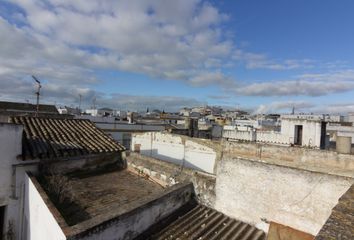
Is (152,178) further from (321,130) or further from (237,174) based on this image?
(321,130)

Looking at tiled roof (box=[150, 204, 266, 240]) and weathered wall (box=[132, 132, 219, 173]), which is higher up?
weathered wall (box=[132, 132, 219, 173])

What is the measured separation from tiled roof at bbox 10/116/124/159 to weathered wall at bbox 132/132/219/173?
6.17 m

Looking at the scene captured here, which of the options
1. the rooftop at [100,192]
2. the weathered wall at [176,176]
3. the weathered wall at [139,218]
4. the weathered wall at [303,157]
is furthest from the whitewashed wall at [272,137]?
the weathered wall at [139,218]

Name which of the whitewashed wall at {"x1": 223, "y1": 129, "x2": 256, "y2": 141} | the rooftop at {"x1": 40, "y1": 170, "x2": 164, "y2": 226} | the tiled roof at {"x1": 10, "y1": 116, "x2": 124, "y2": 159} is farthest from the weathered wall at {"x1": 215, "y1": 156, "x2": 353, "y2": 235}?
the whitewashed wall at {"x1": 223, "y1": 129, "x2": 256, "y2": 141}

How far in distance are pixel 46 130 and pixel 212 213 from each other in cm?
792

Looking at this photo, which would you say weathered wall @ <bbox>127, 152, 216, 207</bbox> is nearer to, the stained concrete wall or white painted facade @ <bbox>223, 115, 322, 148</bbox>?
the stained concrete wall

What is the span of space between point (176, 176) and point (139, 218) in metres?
3.29

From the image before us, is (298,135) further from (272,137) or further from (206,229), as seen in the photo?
(206,229)

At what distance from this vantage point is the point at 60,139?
1187 centimetres

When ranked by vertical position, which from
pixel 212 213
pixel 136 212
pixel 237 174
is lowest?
pixel 212 213

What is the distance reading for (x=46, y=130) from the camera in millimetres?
12242

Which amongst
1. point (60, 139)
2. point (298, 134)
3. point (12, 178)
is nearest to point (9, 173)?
point (12, 178)

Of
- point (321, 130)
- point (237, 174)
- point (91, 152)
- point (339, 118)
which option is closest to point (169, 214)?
point (237, 174)

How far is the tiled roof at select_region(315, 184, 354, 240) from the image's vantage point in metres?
3.23
